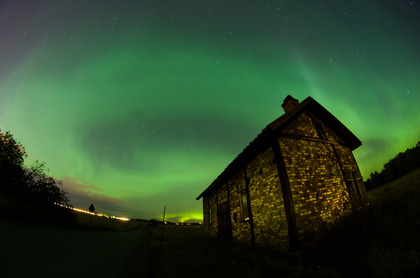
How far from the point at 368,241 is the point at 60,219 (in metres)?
19.4

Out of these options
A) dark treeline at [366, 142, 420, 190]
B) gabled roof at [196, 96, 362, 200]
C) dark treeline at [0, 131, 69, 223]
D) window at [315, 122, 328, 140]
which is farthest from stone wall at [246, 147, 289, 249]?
dark treeline at [366, 142, 420, 190]

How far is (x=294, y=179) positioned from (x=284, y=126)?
8.24ft

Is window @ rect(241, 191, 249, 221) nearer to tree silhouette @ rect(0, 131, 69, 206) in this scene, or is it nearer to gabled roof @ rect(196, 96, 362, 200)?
gabled roof @ rect(196, 96, 362, 200)

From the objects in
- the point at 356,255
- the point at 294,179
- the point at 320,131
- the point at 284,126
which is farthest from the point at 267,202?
the point at 320,131

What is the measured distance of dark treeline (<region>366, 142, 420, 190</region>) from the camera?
36.9 m

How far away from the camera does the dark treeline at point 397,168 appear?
36.9m

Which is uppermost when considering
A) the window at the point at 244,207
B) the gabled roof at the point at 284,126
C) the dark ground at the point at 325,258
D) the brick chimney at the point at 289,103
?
the brick chimney at the point at 289,103

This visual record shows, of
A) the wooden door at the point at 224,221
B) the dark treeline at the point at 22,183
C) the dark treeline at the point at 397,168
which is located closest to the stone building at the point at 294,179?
the wooden door at the point at 224,221

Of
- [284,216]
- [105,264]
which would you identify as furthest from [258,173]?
[105,264]

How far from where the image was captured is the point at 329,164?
26.6ft

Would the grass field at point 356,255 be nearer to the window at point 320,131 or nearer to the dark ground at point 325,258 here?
the dark ground at point 325,258

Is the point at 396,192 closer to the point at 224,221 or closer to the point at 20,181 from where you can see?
the point at 224,221

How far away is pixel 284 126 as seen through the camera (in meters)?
7.79

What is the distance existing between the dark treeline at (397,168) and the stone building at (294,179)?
44784mm
